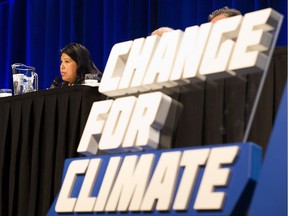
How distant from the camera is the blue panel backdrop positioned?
4.00 meters

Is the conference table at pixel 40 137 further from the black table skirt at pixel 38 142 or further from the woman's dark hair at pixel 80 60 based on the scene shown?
the woman's dark hair at pixel 80 60

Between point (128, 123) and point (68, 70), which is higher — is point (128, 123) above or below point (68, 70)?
above

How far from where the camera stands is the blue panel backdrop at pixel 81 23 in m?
4.00

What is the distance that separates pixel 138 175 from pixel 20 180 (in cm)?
131

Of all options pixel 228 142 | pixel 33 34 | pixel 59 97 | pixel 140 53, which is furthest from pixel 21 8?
pixel 228 142

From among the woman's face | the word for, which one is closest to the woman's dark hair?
the woman's face

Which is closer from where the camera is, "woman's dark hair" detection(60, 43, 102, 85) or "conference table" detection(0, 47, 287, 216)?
"conference table" detection(0, 47, 287, 216)

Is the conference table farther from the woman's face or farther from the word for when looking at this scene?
the woman's face

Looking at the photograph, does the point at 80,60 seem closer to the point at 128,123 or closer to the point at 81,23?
the point at 81,23

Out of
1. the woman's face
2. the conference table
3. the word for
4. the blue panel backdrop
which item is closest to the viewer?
the word for

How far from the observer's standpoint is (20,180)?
286 centimetres

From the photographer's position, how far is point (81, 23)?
15.5 feet

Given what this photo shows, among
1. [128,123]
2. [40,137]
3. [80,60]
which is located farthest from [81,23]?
[128,123]

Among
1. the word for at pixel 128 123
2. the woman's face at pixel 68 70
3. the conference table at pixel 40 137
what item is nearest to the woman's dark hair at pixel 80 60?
the woman's face at pixel 68 70
